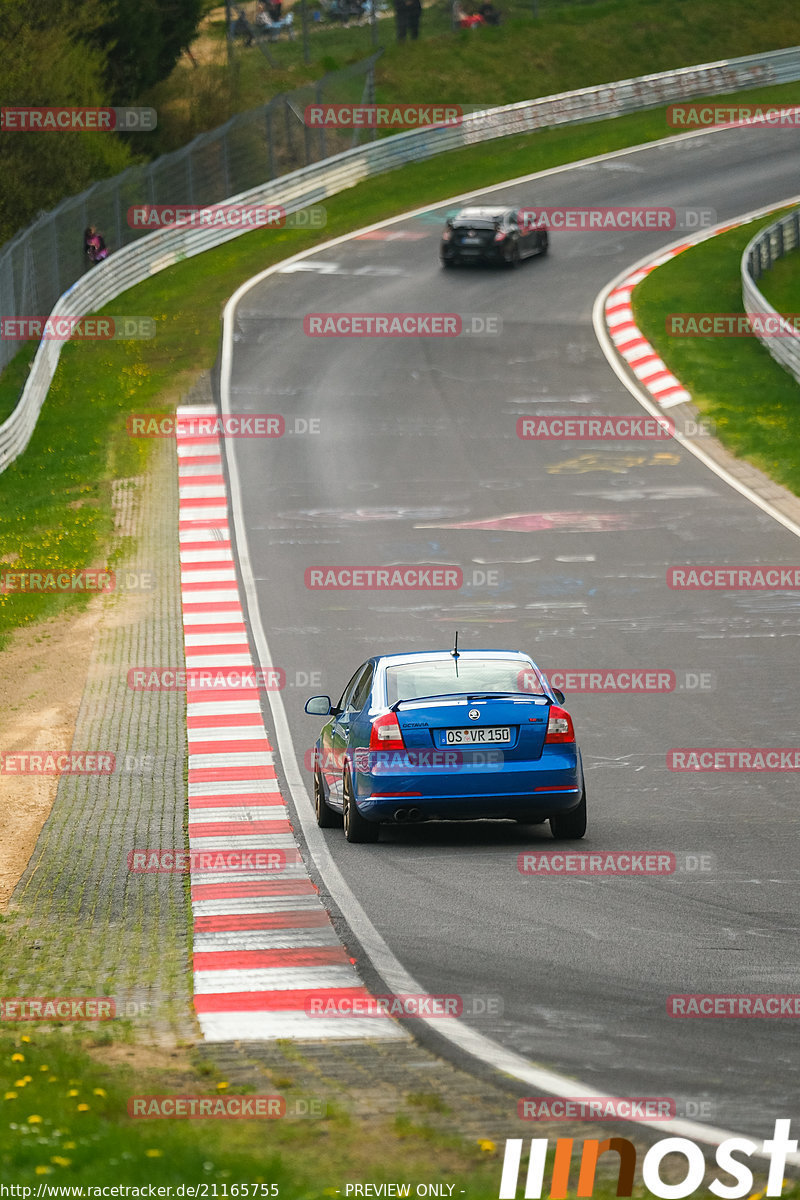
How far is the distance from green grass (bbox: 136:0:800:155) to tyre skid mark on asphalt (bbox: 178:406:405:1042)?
122ft

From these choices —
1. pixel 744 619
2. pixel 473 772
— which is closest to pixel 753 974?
pixel 473 772

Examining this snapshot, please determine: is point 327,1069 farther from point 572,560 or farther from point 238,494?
point 238,494

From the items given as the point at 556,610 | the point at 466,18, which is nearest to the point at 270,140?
the point at 466,18

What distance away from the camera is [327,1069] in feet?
24.1

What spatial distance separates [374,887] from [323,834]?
1992 millimetres

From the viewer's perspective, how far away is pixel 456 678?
12180mm

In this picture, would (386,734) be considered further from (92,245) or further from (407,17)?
(407,17)

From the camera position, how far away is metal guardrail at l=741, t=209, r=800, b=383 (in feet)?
109

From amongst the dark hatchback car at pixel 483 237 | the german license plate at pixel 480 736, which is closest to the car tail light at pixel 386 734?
the german license plate at pixel 480 736

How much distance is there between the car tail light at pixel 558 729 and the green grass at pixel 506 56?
45.4 m

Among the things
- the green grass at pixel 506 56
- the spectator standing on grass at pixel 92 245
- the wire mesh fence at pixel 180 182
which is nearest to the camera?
the wire mesh fence at pixel 180 182

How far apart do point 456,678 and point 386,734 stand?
2.56 feet

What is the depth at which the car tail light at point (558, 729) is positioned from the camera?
38.2ft

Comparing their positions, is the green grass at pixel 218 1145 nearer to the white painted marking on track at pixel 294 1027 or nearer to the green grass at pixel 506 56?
the white painted marking on track at pixel 294 1027
